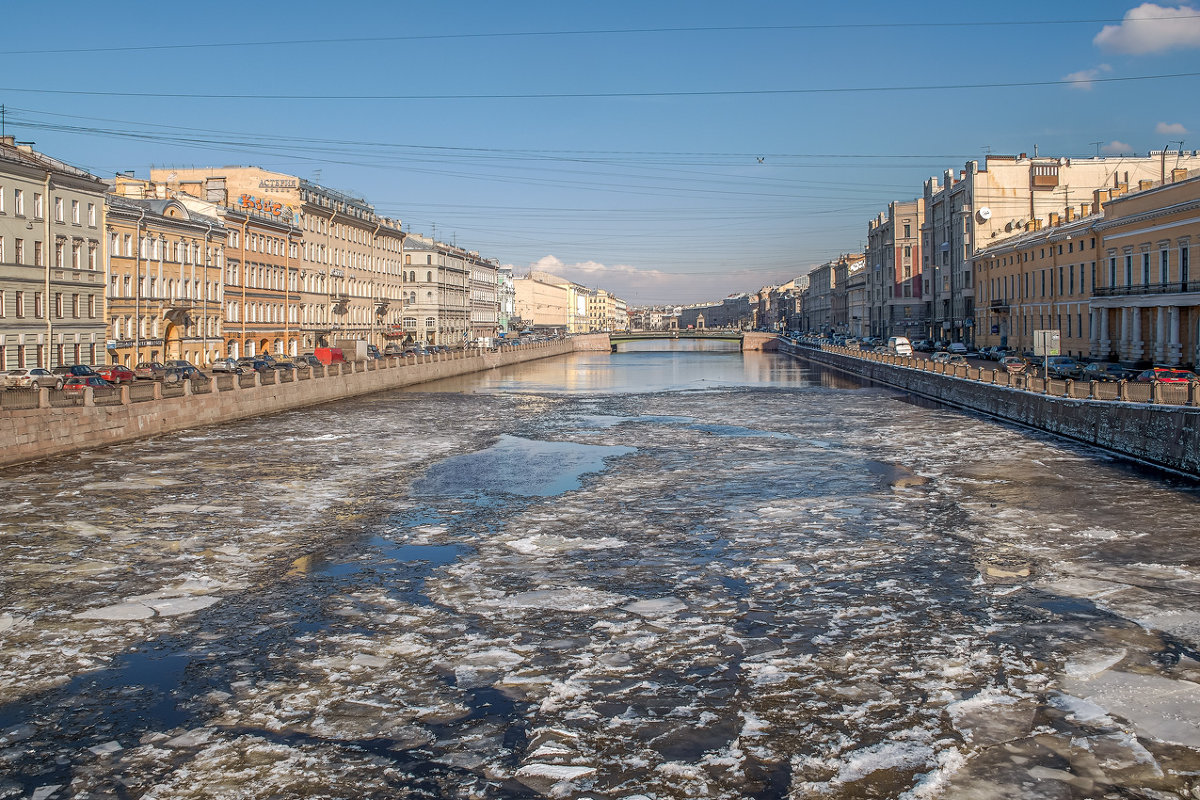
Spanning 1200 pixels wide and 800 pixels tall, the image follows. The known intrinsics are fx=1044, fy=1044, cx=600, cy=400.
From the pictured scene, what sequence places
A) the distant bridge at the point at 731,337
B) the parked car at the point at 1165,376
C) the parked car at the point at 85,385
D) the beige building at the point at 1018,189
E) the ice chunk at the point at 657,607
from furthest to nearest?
the distant bridge at the point at 731,337 → the beige building at the point at 1018,189 → the parked car at the point at 1165,376 → the parked car at the point at 85,385 → the ice chunk at the point at 657,607

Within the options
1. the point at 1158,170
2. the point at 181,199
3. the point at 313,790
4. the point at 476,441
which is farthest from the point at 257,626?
the point at 1158,170

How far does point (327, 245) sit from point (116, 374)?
45.4 metres

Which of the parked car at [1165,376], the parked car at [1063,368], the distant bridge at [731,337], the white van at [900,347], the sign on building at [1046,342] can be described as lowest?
the parked car at [1165,376]

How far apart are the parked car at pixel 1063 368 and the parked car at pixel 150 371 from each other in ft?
125

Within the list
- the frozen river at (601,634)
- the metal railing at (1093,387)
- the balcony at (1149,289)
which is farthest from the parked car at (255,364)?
the balcony at (1149,289)

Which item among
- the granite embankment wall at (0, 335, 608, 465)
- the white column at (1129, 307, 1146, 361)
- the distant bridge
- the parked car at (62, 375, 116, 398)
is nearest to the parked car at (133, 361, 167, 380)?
the parked car at (62, 375, 116, 398)

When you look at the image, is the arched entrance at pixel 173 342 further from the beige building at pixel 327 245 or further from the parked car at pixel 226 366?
the beige building at pixel 327 245

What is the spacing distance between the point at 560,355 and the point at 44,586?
402 feet

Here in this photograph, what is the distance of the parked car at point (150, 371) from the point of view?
45312 millimetres

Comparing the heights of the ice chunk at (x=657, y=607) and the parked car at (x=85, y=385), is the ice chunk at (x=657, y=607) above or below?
below

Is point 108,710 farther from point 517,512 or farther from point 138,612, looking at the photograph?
point 517,512

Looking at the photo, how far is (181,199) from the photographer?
66.9 m

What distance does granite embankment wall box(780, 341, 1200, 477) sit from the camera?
2488 cm

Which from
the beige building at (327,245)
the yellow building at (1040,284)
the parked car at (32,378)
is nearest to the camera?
the parked car at (32,378)
